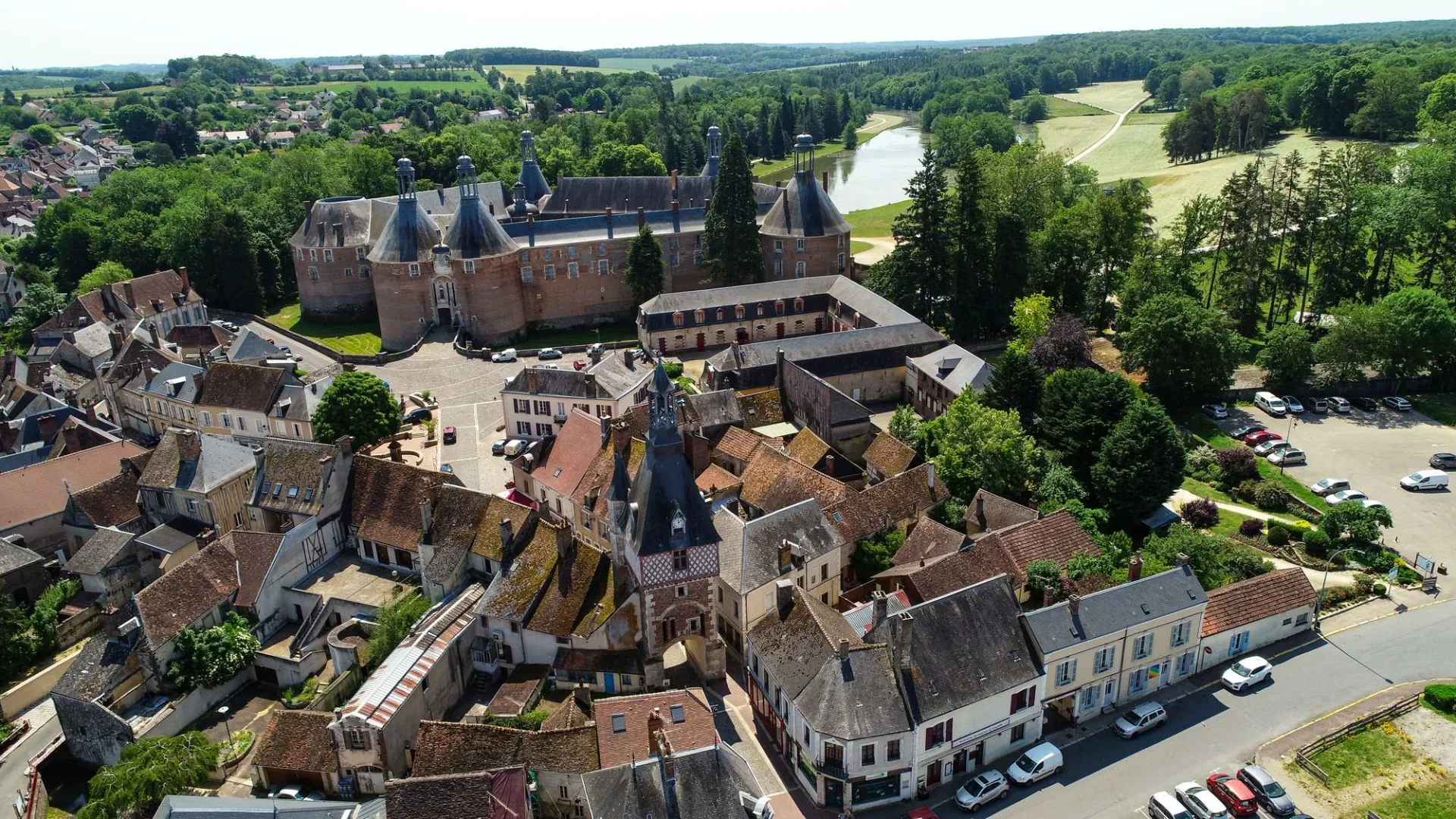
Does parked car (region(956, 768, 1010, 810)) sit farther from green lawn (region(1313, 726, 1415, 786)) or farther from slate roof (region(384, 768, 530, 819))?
slate roof (region(384, 768, 530, 819))

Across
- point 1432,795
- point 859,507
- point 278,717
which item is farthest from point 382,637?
point 1432,795

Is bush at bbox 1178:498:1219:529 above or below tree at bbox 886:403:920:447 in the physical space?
below

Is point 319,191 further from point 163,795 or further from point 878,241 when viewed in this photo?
point 163,795

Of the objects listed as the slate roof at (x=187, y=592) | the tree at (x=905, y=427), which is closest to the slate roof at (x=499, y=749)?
the slate roof at (x=187, y=592)

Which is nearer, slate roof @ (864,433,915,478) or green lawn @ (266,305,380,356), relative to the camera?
slate roof @ (864,433,915,478)

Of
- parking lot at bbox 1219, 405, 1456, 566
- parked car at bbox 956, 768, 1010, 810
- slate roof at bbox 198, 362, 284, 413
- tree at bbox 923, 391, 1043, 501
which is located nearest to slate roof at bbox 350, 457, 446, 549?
slate roof at bbox 198, 362, 284, 413

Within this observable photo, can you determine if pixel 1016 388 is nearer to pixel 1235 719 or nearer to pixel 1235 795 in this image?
pixel 1235 719
